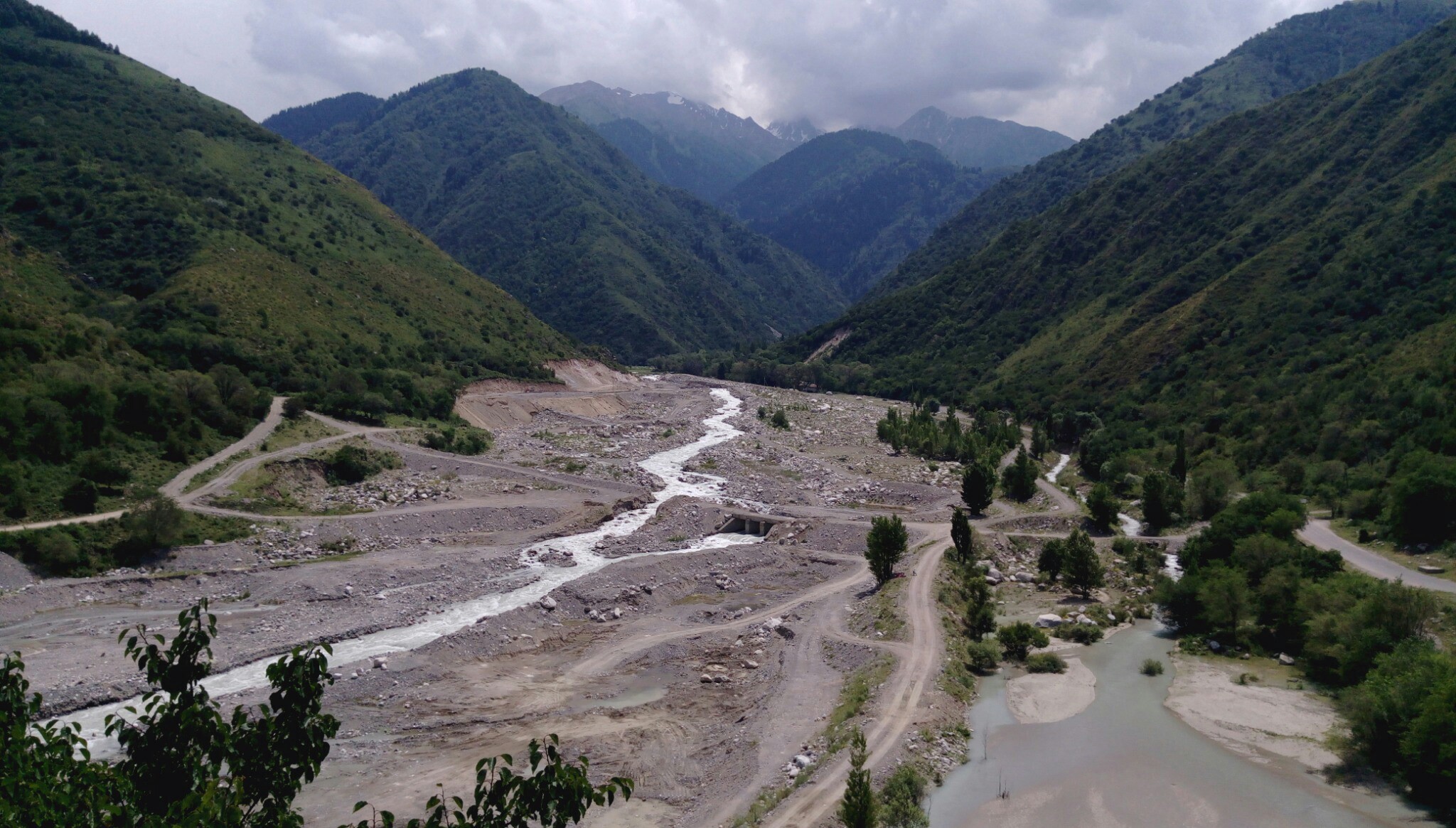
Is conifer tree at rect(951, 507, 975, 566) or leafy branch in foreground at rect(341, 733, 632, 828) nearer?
leafy branch in foreground at rect(341, 733, 632, 828)

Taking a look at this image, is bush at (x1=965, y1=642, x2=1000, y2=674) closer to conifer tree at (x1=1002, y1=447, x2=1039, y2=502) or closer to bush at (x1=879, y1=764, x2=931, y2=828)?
bush at (x1=879, y1=764, x2=931, y2=828)

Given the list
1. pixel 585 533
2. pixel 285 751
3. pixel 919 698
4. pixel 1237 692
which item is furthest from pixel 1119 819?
pixel 585 533

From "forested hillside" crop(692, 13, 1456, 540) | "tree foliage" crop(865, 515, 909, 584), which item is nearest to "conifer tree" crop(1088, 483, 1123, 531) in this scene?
"forested hillside" crop(692, 13, 1456, 540)

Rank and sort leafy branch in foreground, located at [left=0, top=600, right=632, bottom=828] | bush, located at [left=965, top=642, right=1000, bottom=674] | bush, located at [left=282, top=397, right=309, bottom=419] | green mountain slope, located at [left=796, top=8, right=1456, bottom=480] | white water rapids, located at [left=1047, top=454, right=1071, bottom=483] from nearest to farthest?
leafy branch in foreground, located at [left=0, top=600, right=632, bottom=828]
bush, located at [left=965, top=642, right=1000, bottom=674]
bush, located at [left=282, top=397, right=309, bottom=419]
green mountain slope, located at [left=796, top=8, right=1456, bottom=480]
white water rapids, located at [left=1047, top=454, right=1071, bottom=483]

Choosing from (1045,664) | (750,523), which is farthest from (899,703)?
(750,523)

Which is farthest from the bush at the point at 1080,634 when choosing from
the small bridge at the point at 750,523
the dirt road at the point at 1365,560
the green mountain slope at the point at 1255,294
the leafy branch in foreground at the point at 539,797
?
the leafy branch in foreground at the point at 539,797

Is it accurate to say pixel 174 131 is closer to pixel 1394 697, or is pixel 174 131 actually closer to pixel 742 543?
pixel 742 543
